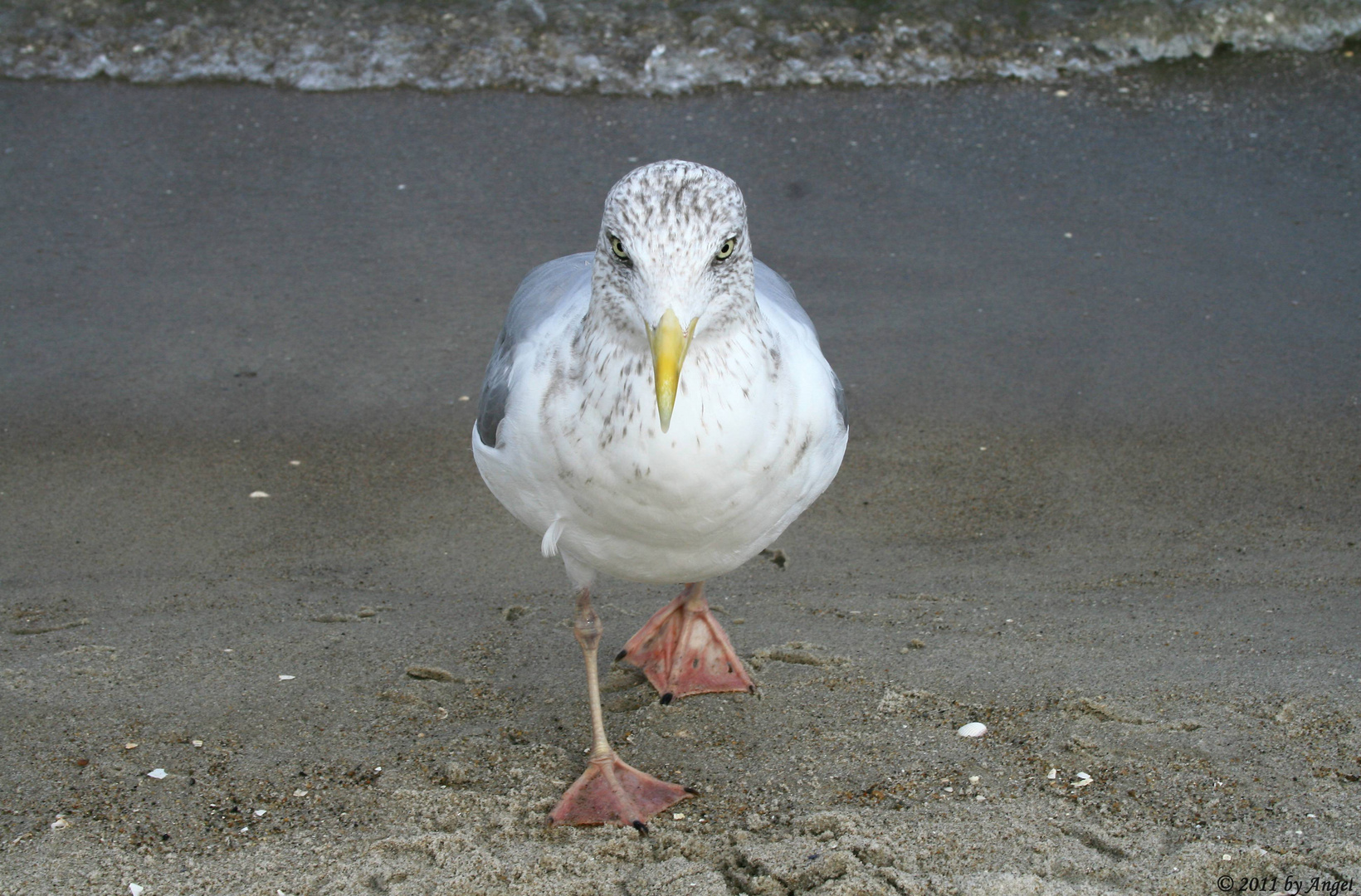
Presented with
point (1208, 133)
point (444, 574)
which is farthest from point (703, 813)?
point (1208, 133)

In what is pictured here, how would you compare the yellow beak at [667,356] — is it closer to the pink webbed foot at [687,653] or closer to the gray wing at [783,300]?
the gray wing at [783,300]

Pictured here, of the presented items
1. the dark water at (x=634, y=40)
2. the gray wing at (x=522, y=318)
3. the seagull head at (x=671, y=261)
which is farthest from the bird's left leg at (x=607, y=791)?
the dark water at (x=634, y=40)

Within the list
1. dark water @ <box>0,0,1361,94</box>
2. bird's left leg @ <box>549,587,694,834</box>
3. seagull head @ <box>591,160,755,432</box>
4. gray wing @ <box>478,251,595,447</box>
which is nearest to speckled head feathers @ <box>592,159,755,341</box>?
seagull head @ <box>591,160,755,432</box>

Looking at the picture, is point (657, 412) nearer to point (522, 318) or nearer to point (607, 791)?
point (522, 318)

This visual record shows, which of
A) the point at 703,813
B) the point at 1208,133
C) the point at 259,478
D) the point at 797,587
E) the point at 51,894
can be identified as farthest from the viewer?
the point at 1208,133

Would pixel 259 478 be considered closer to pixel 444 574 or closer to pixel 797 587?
pixel 444 574

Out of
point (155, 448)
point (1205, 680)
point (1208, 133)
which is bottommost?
point (155, 448)

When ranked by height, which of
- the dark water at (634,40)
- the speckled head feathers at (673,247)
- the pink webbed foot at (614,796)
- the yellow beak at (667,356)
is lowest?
the pink webbed foot at (614,796)

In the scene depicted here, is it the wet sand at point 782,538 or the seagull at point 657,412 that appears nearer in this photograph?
the seagull at point 657,412
